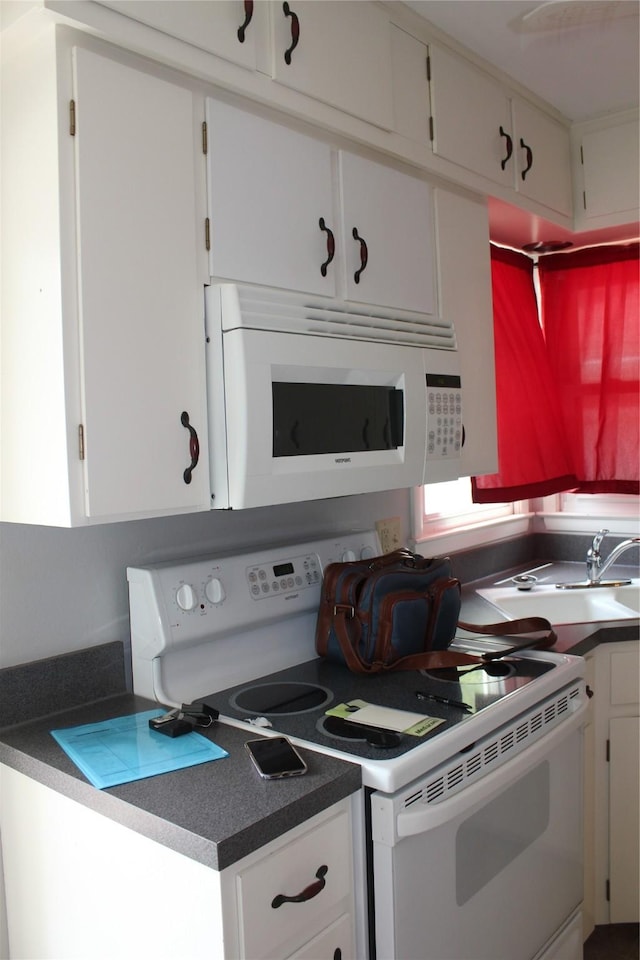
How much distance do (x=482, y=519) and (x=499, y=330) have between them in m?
0.71

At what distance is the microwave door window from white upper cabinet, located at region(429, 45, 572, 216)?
2.36 ft

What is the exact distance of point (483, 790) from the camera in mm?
1479

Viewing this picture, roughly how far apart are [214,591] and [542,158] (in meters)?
1.73

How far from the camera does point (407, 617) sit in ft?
5.87

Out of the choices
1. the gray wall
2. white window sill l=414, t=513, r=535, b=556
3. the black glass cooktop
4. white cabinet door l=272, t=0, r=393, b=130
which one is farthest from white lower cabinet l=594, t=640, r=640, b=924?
white cabinet door l=272, t=0, r=393, b=130

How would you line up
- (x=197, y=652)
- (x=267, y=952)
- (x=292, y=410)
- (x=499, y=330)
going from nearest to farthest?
(x=267, y=952)
(x=292, y=410)
(x=197, y=652)
(x=499, y=330)

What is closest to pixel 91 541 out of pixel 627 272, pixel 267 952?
pixel 267 952

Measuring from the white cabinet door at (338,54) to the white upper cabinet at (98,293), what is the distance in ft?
0.90

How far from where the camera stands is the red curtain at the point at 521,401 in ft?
9.37

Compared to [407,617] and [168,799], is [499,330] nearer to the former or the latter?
[407,617]

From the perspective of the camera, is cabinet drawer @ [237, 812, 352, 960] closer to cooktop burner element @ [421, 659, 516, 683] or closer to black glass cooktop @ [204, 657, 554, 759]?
black glass cooktop @ [204, 657, 554, 759]

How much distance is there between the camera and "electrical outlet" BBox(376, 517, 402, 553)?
7.93 feet

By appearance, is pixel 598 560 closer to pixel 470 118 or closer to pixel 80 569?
pixel 470 118

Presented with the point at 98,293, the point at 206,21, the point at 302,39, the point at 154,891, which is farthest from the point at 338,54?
the point at 154,891
